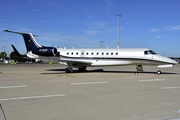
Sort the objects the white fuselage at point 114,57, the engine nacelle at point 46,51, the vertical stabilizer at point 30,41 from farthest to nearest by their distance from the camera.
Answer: the vertical stabilizer at point 30,41
the engine nacelle at point 46,51
the white fuselage at point 114,57

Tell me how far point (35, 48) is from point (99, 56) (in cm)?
859

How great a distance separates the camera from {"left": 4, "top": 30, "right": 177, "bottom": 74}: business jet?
68.2ft

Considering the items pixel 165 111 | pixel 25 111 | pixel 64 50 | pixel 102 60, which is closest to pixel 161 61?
pixel 102 60

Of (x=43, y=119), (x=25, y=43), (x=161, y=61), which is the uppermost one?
(x=25, y=43)

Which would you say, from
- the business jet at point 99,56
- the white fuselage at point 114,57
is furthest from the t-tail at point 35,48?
the white fuselage at point 114,57

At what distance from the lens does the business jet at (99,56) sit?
819 inches

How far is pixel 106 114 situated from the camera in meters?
5.67

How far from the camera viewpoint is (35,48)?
25703 millimetres

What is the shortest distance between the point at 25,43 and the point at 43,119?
73.8 feet

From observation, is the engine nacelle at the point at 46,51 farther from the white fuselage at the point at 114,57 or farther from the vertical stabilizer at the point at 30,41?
the white fuselage at the point at 114,57

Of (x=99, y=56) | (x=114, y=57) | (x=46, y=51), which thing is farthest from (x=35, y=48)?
(x=114, y=57)

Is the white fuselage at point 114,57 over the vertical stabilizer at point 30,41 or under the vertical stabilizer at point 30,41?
under

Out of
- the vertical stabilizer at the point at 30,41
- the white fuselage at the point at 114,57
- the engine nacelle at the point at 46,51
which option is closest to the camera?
the white fuselage at the point at 114,57

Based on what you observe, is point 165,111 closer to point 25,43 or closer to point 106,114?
point 106,114
